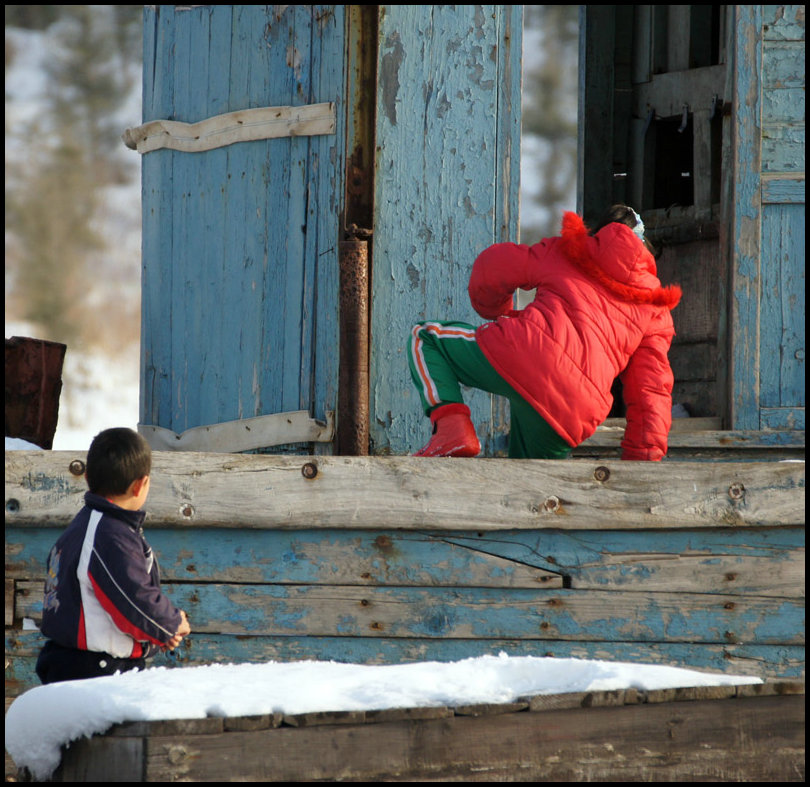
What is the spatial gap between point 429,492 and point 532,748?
131cm

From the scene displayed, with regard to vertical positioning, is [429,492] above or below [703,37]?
below

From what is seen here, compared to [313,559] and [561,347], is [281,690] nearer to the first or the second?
[313,559]

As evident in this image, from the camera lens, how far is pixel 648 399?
14.0 ft

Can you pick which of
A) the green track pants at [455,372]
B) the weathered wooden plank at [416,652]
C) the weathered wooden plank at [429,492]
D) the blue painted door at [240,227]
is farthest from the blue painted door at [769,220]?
the blue painted door at [240,227]

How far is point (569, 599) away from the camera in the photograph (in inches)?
154

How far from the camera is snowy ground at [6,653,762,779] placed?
2443 mm

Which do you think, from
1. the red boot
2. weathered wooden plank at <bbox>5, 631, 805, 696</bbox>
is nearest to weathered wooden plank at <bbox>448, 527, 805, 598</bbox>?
weathered wooden plank at <bbox>5, 631, 805, 696</bbox>

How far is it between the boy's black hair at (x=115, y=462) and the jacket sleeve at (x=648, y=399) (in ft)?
6.33

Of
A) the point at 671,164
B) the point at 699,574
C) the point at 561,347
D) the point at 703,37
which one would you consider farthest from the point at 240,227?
the point at 703,37

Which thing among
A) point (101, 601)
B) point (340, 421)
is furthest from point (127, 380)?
point (101, 601)

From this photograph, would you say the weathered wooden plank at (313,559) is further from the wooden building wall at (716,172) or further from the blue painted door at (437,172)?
the wooden building wall at (716,172)

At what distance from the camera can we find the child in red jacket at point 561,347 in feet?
13.4

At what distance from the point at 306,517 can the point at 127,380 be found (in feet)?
66.6

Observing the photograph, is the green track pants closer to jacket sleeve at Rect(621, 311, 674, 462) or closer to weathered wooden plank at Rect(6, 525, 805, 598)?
jacket sleeve at Rect(621, 311, 674, 462)
